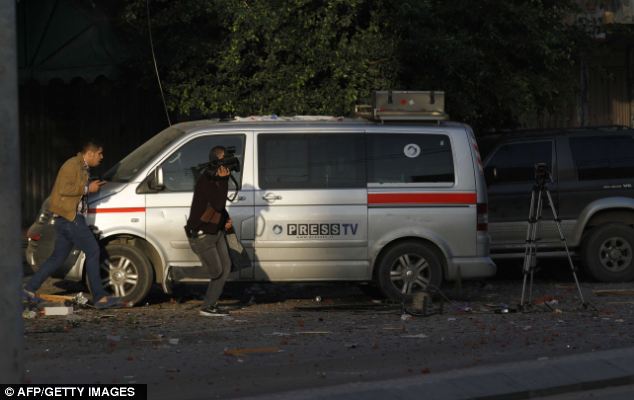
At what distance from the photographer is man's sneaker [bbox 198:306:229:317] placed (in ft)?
39.1

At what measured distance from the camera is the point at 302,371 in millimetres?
8867

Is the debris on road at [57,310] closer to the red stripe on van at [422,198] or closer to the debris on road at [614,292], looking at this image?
the red stripe on van at [422,198]

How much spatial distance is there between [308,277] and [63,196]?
275 centimetres

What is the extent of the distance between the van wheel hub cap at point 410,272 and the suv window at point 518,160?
106 inches

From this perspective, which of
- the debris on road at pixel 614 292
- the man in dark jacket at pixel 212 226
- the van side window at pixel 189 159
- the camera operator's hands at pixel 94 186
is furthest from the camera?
the debris on road at pixel 614 292

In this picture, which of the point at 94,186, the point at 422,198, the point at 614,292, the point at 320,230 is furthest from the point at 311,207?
the point at 614,292

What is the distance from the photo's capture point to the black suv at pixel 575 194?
49.2 feet

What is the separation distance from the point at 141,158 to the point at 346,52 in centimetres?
430

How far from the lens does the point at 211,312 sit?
11922 millimetres

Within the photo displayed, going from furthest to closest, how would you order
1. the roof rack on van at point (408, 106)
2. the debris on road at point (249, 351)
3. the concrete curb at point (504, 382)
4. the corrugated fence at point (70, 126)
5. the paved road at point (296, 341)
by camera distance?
the corrugated fence at point (70, 126) → the roof rack on van at point (408, 106) → the debris on road at point (249, 351) → the paved road at point (296, 341) → the concrete curb at point (504, 382)

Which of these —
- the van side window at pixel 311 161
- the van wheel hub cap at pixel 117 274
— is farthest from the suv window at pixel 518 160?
the van wheel hub cap at pixel 117 274

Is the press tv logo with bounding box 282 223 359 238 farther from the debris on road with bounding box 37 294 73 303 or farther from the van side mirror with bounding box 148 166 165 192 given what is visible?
the debris on road with bounding box 37 294 73 303

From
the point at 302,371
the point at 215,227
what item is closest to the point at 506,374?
the point at 302,371

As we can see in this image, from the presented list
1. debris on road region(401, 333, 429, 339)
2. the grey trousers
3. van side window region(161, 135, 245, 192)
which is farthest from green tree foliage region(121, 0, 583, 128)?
debris on road region(401, 333, 429, 339)
